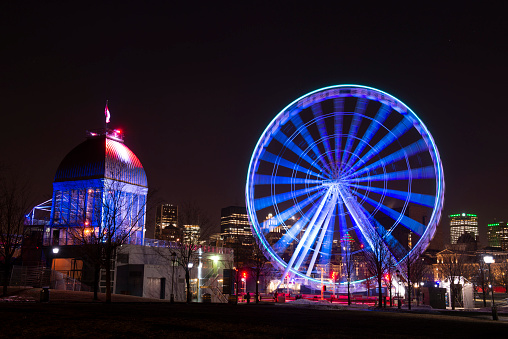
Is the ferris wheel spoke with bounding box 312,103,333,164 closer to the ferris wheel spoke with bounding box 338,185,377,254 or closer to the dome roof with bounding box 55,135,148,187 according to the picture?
the ferris wheel spoke with bounding box 338,185,377,254

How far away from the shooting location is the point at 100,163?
5538 cm

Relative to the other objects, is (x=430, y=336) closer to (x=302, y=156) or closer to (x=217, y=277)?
(x=302, y=156)

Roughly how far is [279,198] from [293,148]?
4626mm

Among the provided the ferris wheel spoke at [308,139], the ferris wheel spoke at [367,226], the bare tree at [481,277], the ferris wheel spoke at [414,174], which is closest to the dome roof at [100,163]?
the ferris wheel spoke at [308,139]

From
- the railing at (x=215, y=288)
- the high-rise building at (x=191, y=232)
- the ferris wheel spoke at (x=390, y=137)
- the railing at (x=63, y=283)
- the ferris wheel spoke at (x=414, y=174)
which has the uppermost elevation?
the ferris wheel spoke at (x=390, y=137)

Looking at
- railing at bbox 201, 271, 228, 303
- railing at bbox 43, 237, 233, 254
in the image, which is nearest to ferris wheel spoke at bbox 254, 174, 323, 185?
railing at bbox 43, 237, 233, 254

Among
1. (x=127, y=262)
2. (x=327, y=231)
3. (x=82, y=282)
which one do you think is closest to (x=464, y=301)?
(x=327, y=231)

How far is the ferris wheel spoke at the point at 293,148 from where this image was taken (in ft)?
147

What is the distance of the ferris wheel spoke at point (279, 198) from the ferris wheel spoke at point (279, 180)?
60 centimetres

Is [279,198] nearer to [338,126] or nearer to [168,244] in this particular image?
[338,126]

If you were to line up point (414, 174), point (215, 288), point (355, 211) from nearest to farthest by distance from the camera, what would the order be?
point (414, 174)
point (355, 211)
point (215, 288)

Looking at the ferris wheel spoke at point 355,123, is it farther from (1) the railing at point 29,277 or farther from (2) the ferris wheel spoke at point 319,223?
(1) the railing at point 29,277

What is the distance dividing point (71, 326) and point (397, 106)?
111ft

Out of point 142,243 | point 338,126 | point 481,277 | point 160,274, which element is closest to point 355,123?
point 338,126
